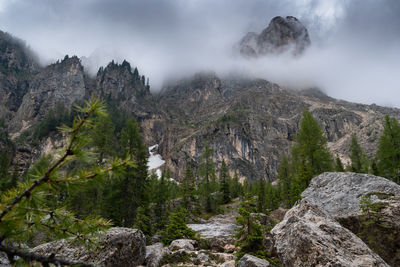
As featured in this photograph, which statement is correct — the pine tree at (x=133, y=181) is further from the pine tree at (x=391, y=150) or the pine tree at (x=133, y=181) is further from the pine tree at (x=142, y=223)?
the pine tree at (x=391, y=150)

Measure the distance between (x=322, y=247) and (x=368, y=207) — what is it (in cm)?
608

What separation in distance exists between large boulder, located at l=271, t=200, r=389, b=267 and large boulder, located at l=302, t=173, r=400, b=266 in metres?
2.57

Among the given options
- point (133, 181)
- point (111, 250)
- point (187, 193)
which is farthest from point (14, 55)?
point (111, 250)

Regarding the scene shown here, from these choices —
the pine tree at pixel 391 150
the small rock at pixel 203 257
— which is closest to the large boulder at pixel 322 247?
the small rock at pixel 203 257

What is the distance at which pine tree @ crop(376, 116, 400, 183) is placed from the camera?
28.1m

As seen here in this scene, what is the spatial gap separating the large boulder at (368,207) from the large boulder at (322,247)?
2.57m

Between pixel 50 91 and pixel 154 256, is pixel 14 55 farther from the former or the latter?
pixel 154 256

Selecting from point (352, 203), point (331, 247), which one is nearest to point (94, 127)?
point (331, 247)

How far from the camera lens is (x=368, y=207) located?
9273 millimetres

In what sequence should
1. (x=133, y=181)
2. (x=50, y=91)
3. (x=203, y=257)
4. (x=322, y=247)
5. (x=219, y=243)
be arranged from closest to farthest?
(x=322, y=247)
(x=203, y=257)
(x=219, y=243)
(x=133, y=181)
(x=50, y=91)

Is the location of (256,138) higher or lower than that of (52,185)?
higher

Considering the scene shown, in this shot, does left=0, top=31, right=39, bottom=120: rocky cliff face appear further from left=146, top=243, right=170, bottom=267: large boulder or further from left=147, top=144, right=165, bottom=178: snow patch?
left=146, top=243, right=170, bottom=267: large boulder

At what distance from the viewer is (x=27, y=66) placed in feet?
627

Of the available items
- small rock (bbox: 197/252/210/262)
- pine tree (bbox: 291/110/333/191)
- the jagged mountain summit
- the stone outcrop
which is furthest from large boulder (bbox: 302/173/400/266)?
the stone outcrop
